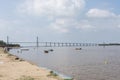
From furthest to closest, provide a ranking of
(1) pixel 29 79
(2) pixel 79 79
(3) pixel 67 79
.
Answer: (2) pixel 79 79 → (3) pixel 67 79 → (1) pixel 29 79

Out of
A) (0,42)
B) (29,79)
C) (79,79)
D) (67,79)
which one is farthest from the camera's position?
(0,42)

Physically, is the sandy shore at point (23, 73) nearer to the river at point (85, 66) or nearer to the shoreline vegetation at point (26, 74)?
the shoreline vegetation at point (26, 74)

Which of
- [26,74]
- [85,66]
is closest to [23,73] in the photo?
[26,74]

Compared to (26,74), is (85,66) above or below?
below

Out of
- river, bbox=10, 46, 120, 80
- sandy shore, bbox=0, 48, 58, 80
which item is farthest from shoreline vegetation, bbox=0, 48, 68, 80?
river, bbox=10, 46, 120, 80

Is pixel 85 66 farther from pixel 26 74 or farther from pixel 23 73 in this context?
pixel 26 74

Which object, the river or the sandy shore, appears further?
the river

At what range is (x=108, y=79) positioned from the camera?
107 feet

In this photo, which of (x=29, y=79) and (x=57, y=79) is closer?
(x=29, y=79)

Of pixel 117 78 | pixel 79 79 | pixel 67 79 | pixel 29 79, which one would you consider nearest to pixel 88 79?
pixel 79 79

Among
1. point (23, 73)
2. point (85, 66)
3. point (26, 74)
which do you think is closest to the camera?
point (26, 74)

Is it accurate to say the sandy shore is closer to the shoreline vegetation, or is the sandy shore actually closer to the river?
the shoreline vegetation

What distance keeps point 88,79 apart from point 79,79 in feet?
3.51

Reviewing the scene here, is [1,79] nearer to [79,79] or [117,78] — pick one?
[79,79]
